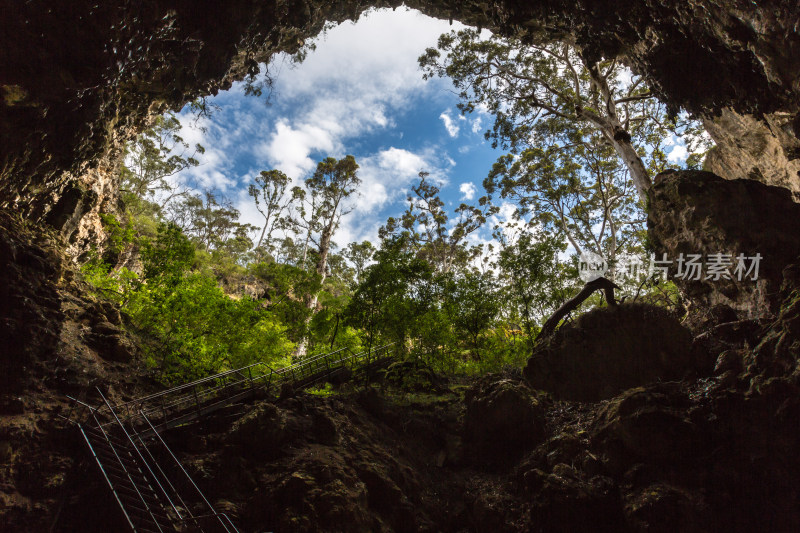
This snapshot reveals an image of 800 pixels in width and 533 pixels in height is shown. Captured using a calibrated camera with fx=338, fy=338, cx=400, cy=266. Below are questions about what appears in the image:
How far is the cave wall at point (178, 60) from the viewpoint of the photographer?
5.94m

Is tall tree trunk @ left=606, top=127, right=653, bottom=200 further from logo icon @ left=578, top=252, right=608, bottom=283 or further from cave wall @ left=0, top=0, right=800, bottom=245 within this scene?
logo icon @ left=578, top=252, right=608, bottom=283

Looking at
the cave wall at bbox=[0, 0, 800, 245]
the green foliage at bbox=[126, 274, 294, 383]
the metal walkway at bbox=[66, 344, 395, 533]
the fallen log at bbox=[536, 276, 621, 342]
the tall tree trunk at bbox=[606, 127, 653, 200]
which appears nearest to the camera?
the metal walkway at bbox=[66, 344, 395, 533]

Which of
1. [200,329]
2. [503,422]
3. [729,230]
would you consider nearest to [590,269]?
[729,230]

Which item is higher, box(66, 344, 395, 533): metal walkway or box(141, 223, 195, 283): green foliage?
box(141, 223, 195, 283): green foliage

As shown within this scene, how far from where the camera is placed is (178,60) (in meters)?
9.14

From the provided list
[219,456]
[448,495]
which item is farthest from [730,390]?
[219,456]

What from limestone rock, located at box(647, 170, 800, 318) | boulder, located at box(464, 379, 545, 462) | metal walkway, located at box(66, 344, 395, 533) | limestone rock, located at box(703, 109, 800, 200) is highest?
limestone rock, located at box(703, 109, 800, 200)

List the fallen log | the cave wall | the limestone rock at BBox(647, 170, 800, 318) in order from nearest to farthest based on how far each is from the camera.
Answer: the cave wall < the limestone rock at BBox(647, 170, 800, 318) < the fallen log

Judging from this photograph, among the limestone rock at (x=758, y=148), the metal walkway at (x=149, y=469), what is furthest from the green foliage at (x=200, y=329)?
the limestone rock at (x=758, y=148)

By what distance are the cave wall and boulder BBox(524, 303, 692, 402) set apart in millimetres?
4567

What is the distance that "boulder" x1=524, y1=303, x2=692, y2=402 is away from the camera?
7.71 m

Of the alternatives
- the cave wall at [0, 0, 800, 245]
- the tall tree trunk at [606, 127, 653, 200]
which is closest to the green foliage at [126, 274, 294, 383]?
the cave wall at [0, 0, 800, 245]

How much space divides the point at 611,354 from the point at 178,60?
13603 mm

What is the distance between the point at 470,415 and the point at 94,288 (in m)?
12.7
